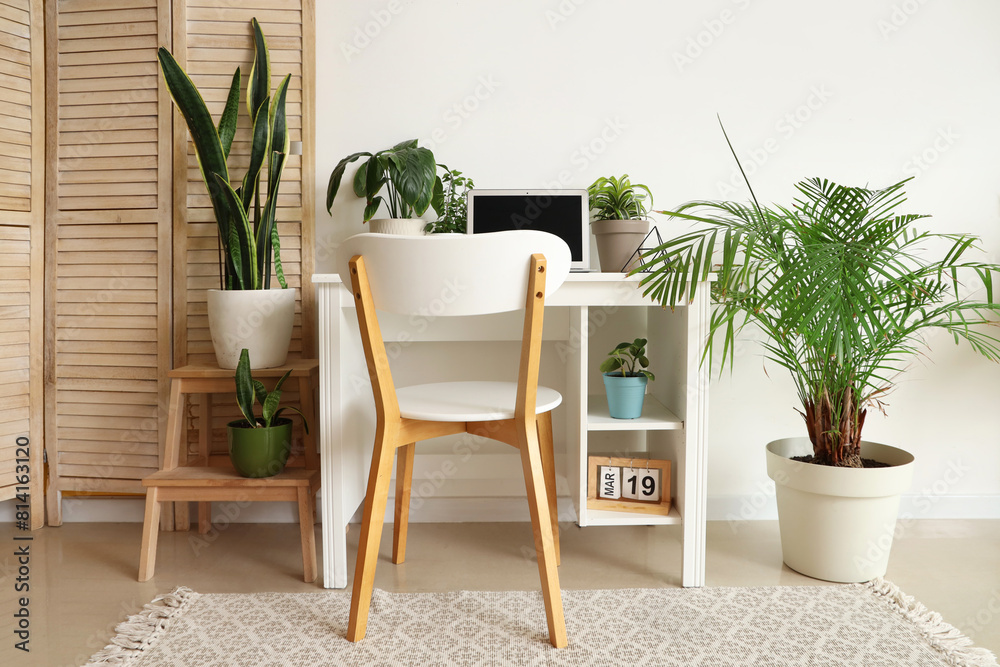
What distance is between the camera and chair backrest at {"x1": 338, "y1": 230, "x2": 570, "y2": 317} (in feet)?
4.22

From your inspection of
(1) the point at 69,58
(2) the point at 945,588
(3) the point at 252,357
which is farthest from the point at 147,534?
(2) the point at 945,588

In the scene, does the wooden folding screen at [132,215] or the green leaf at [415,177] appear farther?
the wooden folding screen at [132,215]

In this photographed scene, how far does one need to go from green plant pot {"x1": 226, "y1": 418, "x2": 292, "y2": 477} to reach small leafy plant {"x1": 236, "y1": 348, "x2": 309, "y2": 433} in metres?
0.04

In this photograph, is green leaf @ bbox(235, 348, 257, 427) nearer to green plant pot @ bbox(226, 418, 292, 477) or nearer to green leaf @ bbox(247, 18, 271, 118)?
green plant pot @ bbox(226, 418, 292, 477)

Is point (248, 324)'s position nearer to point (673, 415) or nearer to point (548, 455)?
point (548, 455)

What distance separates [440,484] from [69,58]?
1870 millimetres

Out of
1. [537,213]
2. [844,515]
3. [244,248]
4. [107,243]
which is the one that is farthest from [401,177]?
[844,515]

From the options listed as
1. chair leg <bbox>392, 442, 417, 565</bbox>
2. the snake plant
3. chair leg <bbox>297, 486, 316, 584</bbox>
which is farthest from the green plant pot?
the snake plant

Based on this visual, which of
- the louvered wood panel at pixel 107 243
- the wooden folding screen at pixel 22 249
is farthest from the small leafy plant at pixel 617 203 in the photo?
the wooden folding screen at pixel 22 249

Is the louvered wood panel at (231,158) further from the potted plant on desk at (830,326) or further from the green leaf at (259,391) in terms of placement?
the potted plant on desk at (830,326)

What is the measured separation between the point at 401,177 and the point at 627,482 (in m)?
1.07

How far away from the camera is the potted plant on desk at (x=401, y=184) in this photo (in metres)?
1.83

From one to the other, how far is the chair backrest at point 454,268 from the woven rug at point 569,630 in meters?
0.73

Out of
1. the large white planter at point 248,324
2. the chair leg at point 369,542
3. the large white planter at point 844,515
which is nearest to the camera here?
the chair leg at point 369,542
